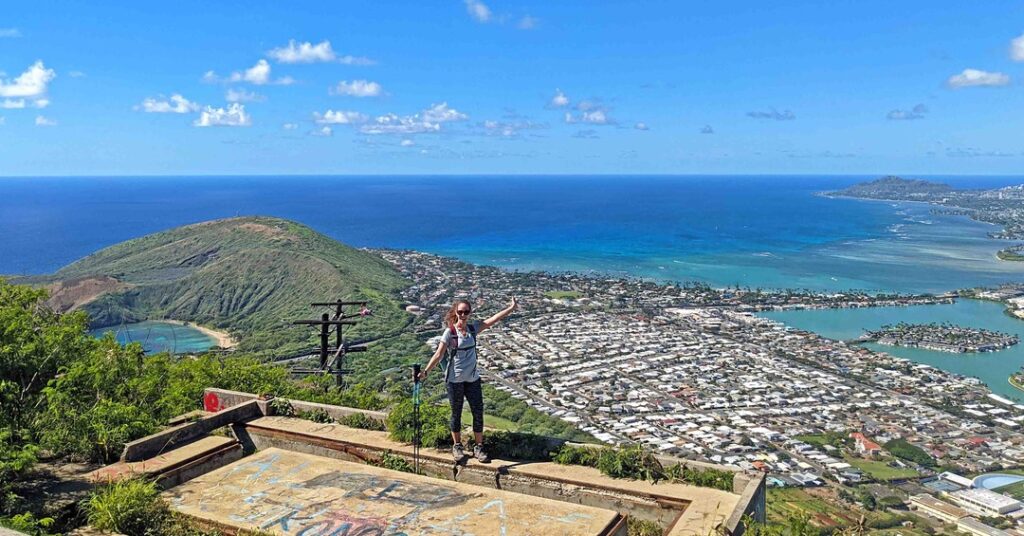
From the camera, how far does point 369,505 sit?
5418mm

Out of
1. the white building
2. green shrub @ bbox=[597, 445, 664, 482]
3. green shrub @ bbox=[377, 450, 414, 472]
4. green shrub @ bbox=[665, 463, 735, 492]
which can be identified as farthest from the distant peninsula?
green shrub @ bbox=[377, 450, 414, 472]

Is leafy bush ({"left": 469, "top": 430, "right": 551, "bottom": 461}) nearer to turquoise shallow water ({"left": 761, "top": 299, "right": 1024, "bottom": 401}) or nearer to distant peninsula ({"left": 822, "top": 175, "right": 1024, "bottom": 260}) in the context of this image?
turquoise shallow water ({"left": 761, "top": 299, "right": 1024, "bottom": 401})

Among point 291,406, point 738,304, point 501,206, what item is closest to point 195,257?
point 738,304

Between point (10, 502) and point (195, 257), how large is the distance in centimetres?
5424

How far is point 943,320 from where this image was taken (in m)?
50.1

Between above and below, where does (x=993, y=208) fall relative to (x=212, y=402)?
above

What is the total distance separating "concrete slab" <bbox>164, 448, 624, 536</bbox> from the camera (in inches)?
198

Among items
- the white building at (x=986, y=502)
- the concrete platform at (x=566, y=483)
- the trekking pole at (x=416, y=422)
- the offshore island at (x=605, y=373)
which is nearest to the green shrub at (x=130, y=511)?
the offshore island at (x=605, y=373)

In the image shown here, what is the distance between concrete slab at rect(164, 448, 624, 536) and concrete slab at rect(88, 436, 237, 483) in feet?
1.02

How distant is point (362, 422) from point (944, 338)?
46.5 meters

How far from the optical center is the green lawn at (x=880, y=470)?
76.0ft

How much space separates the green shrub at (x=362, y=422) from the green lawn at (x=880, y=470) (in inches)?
834

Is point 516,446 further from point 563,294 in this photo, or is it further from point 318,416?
point 563,294

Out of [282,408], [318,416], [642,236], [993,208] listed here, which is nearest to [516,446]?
[318,416]
